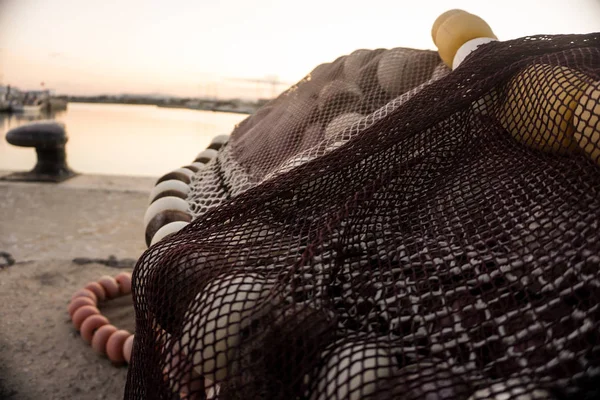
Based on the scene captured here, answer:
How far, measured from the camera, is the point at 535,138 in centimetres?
48

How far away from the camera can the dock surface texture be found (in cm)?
84

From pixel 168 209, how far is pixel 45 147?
2125 millimetres

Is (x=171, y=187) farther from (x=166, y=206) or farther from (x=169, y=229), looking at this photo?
(x=169, y=229)

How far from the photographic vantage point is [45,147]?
2.54 metres

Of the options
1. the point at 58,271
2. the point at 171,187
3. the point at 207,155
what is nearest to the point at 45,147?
the point at 58,271

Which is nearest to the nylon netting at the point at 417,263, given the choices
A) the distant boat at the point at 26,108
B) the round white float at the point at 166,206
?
the round white float at the point at 166,206

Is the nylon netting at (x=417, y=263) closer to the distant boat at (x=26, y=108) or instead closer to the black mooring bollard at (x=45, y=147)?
the black mooring bollard at (x=45, y=147)

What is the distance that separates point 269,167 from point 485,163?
0.36 m

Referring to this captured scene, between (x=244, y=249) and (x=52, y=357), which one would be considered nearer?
(x=244, y=249)

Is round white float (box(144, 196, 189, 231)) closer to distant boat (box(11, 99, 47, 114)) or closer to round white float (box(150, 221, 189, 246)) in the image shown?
round white float (box(150, 221, 189, 246))

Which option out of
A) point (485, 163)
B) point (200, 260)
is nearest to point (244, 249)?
point (200, 260)

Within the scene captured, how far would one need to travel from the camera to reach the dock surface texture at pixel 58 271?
2.76 ft

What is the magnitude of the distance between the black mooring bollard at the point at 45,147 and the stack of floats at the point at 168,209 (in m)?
1.87

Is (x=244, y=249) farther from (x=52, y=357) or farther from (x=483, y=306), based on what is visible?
(x=52, y=357)
